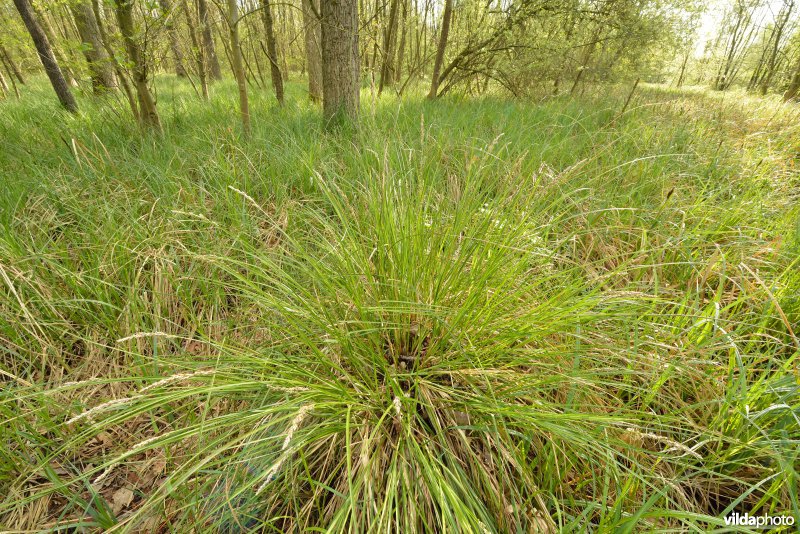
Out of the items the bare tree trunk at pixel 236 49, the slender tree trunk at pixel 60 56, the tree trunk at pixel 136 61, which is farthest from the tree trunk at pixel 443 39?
the slender tree trunk at pixel 60 56

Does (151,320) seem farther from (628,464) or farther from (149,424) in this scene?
(628,464)

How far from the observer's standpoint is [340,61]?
3.24m

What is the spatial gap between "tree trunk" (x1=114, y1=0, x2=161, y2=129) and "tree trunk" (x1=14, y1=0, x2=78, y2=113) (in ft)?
6.48

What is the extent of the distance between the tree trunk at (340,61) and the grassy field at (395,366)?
1574mm

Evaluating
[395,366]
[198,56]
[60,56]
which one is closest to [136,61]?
[198,56]

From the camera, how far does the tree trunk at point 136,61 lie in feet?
8.32

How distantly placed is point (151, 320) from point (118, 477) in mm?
636

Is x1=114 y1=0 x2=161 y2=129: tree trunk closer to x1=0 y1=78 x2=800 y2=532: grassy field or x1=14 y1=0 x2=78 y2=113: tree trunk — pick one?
x1=0 y1=78 x2=800 y2=532: grassy field

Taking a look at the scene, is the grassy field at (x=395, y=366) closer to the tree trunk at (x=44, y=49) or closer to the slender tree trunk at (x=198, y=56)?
the slender tree trunk at (x=198, y=56)

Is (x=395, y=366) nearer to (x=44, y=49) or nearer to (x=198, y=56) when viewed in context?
(x=198, y=56)

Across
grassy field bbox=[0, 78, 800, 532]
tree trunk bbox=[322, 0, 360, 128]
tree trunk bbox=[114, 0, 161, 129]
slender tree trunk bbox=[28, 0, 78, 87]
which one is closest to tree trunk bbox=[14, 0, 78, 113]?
slender tree trunk bbox=[28, 0, 78, 87]

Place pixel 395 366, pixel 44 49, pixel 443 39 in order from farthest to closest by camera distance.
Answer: pixel 443 39 → pixel 44 49 → pixel 395 366

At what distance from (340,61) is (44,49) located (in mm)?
3983

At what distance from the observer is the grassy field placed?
854mm
